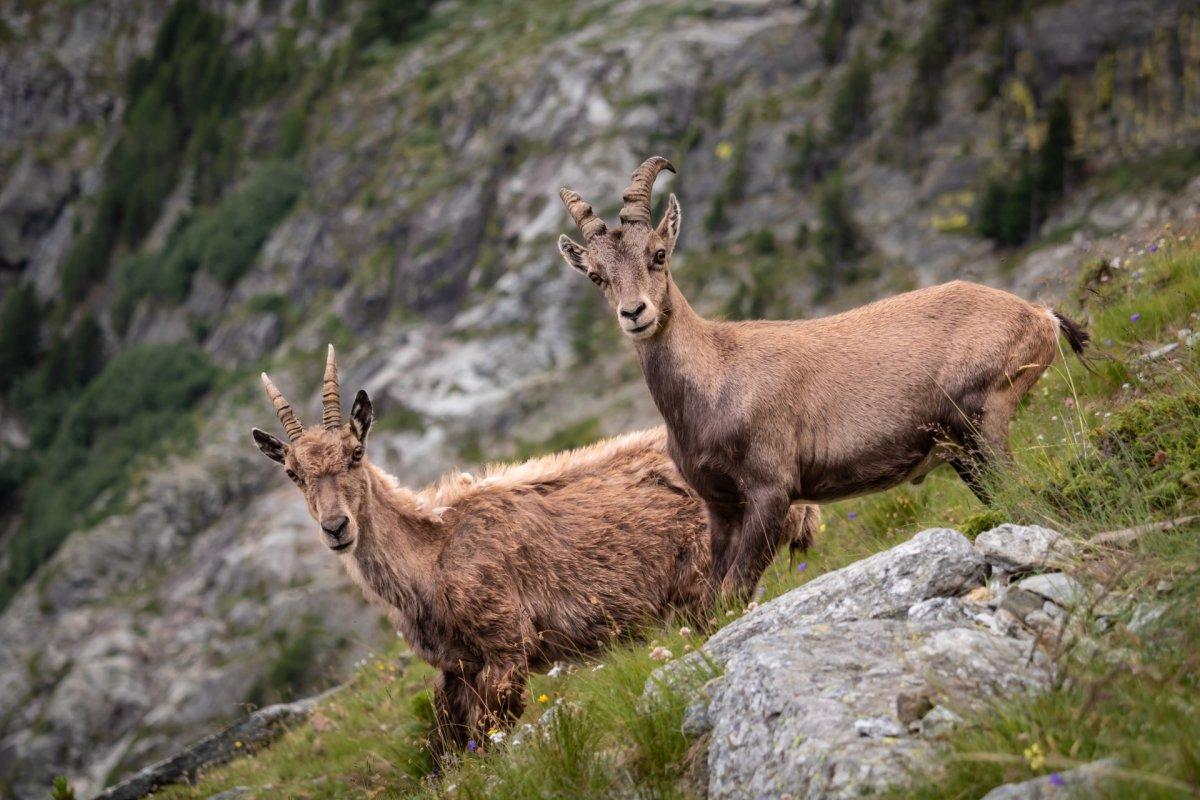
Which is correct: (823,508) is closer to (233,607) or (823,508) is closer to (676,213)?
(676,213)

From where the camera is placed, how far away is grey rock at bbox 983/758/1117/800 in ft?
12.5

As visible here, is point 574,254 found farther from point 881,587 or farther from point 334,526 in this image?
point 881,587

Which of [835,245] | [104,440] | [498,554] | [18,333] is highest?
[498,554]

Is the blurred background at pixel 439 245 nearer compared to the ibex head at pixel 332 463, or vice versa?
the ibex head at pixel 332 463

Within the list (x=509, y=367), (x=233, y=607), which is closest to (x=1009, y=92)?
(x=509, y=367)

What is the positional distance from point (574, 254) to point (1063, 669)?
18.5 ft

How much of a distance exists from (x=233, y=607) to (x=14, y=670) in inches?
700

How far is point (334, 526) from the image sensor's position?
880cm

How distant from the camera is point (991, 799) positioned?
13.3 ft

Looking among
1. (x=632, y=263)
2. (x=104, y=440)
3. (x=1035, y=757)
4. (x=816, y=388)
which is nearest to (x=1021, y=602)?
(x=1035, y=757)

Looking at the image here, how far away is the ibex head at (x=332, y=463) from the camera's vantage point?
8.90 metres

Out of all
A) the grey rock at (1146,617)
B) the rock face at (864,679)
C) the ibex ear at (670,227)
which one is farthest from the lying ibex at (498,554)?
the grey rock at (1146,617)

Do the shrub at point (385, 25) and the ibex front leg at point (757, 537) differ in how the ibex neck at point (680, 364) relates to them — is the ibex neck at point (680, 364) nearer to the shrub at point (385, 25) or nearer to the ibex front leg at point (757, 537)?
the ibex front leg at point (757, 537)

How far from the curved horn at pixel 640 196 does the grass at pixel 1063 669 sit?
2875mm
